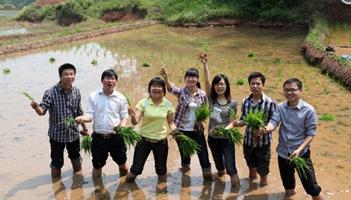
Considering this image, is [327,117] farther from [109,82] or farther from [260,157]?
[109,82]

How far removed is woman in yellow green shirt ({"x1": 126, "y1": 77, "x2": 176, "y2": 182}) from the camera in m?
5.75

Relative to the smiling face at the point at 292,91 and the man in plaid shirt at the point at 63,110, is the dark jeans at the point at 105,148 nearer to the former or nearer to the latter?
the man in plaid shirt at the point at 63,110

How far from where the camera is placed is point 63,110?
6.05m

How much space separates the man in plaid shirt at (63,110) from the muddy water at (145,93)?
0.57 meters

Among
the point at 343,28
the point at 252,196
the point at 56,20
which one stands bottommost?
the point at 252,196

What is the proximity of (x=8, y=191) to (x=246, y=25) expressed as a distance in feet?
76.5

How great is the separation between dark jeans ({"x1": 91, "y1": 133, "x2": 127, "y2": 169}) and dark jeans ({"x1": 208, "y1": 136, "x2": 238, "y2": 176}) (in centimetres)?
121

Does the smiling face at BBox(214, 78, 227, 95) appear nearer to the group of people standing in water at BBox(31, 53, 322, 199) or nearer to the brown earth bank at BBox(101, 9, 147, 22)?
the group of people standing in water at BBox(31, 53, 322, 199)

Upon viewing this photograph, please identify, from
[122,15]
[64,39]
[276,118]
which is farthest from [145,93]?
[122,15]

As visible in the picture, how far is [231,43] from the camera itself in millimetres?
20406

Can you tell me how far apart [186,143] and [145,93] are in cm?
573

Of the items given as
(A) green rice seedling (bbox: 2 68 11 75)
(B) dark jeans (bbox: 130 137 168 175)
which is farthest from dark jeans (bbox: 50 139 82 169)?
(A) green rice seedling (bbox: 2 68 11 75)

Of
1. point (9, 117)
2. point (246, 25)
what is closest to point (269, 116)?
point (9, 117)

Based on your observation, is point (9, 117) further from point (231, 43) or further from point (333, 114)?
point (231, 43)
